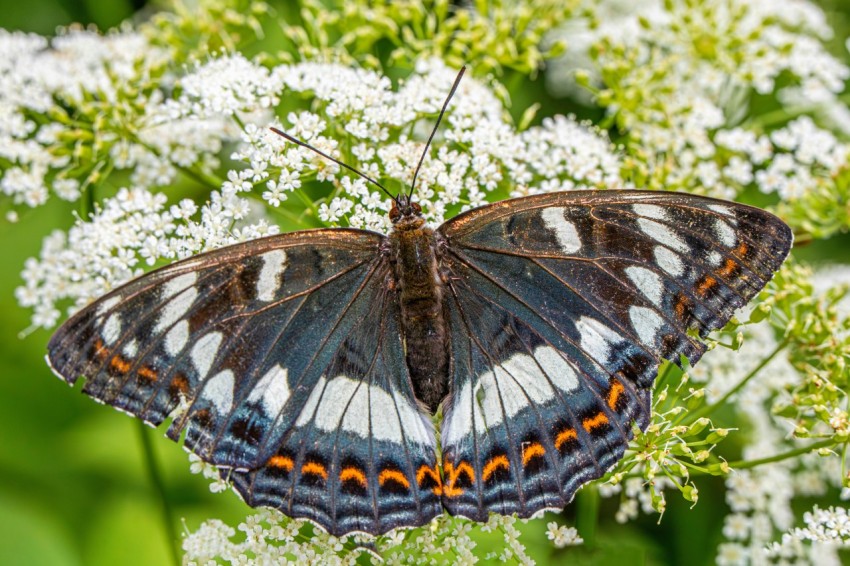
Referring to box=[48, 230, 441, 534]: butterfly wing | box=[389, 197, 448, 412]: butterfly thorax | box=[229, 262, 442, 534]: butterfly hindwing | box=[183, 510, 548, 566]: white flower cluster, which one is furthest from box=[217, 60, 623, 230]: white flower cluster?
box=[183, 510, 548, 566]: white flower cluster

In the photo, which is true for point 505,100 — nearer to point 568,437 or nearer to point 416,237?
point 416,237

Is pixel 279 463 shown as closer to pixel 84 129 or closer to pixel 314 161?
pixel 314 161

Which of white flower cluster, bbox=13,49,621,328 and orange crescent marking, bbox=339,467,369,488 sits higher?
white flower cluster, bbox=13,49,621,328

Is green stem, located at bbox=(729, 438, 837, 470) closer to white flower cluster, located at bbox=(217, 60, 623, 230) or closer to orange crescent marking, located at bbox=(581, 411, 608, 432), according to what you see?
orange crescent marking, located at bbox=(581, 411, 608, 432)

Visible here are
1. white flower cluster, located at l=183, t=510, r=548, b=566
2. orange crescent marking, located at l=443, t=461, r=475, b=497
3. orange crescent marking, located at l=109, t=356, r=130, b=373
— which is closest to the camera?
orange crescent marking, located at l=109, t=356, r=130, b=373

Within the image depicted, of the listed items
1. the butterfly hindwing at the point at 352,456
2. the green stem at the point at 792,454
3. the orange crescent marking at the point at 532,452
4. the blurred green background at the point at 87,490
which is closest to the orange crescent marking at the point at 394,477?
the butterfly hindwing at the point at 352,456

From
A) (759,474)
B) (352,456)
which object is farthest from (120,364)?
(759,474)
